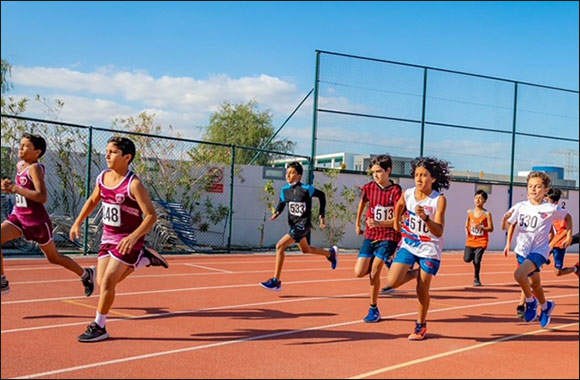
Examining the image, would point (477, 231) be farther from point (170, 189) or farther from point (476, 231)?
point (170, 189)

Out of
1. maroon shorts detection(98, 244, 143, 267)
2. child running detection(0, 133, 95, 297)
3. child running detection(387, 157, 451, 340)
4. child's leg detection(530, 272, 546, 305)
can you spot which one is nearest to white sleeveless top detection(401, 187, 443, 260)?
child running detection(387, 157, 451, 340)

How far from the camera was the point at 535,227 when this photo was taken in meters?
8.22

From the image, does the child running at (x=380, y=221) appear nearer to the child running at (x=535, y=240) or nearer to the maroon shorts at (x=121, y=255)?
the child running at (x=535, y=240)

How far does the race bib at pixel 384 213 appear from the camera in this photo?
862 centimetres

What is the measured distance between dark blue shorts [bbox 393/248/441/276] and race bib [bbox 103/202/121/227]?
2.90 m

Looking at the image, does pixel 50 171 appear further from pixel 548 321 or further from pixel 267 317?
pixel 548 321

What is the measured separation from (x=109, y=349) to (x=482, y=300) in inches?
261

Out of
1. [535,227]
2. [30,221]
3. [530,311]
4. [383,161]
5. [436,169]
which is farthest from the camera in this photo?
[383,161]

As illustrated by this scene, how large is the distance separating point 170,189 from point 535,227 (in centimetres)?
1242

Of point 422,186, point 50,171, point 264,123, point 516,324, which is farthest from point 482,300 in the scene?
point 264,123

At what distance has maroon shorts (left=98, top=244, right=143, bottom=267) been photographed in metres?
6.39

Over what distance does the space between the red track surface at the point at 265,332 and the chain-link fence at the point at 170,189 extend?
4.29m

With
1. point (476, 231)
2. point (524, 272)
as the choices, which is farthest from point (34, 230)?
point (476, 231)

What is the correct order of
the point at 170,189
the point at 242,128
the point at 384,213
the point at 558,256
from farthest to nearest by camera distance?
the point at 242,128 < the point at 170,189 < the point at 558,256 < the point at 384,213
